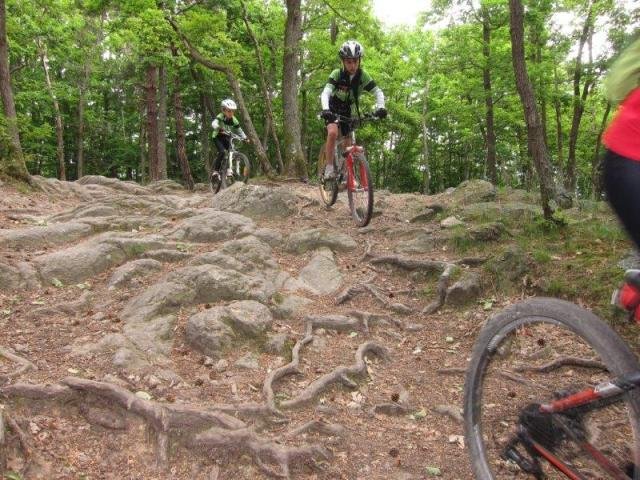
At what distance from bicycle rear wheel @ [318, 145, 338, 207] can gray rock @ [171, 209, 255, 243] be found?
6.11 feet

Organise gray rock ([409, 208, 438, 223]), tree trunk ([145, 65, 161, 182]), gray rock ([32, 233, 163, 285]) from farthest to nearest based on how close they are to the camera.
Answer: tree trunk ([145, 65, 161, 182])
gray rock ([409, 208, 438, 223])
gray rock ([32, 233, 163, 285])

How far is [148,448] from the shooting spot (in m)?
3.51

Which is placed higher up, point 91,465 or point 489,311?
point 489,311

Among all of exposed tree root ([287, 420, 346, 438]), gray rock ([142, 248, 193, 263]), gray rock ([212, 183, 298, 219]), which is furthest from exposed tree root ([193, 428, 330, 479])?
gray rock ([212, 183, 298, 219])

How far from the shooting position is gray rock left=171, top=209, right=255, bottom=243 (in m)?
7.99

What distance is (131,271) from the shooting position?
637 cm

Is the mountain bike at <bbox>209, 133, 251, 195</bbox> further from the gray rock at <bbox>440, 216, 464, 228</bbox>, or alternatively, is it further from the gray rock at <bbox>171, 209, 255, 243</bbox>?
the gray rock at <bbox>440, 216, 464, 228</bbox>

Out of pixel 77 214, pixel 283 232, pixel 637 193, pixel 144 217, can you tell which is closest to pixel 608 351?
pixel 637 193

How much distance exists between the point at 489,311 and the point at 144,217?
6311 mm

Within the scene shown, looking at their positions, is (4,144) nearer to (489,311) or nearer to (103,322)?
(103,322)

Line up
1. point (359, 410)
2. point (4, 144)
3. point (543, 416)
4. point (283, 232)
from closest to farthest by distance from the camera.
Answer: point (543, 416) → point (359, 410) → point (283, 232) → point (4, 144)

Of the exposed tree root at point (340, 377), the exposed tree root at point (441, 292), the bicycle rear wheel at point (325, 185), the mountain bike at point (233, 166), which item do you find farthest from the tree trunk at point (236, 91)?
the exposed tree root at point (340, 377)

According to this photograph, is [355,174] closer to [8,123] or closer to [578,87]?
[8,123]

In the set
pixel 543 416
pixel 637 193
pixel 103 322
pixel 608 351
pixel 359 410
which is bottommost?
pixel 359 410
